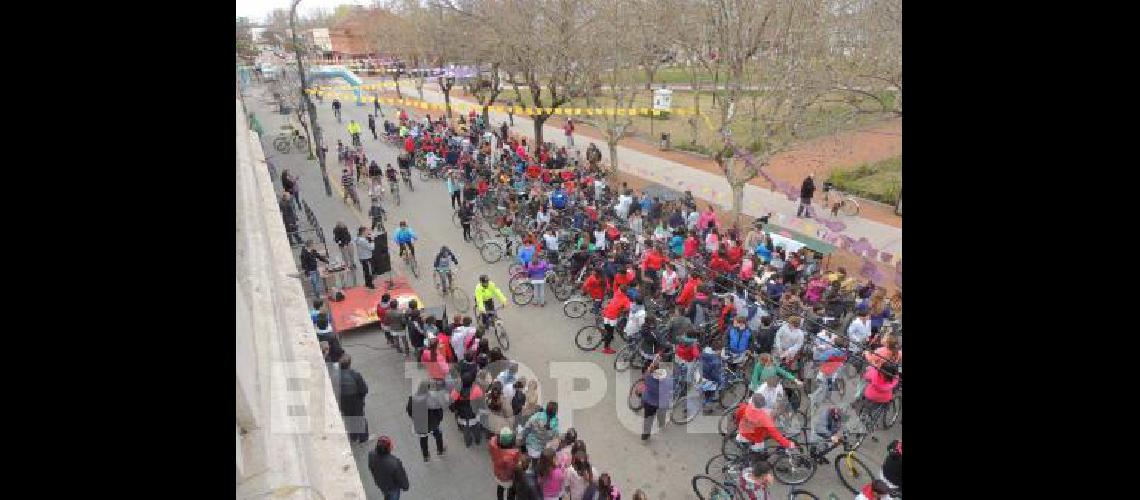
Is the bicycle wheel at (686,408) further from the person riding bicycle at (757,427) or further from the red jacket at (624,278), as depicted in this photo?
the red jacket at (624,278)

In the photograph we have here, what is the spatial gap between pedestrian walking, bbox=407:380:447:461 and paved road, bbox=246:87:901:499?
0.54m

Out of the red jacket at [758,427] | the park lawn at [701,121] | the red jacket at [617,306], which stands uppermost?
the park lawn at [701,121]

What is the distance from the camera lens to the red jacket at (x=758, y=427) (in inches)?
265

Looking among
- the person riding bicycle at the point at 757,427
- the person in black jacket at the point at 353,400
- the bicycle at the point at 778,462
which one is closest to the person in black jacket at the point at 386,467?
the person in black jacket at the point at 353,400

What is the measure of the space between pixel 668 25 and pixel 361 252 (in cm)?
976

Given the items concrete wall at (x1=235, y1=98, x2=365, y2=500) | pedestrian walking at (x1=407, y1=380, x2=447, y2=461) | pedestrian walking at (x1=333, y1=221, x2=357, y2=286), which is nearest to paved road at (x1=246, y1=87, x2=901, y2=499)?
pedestrian walking at (x1=407, y1=380, x2=447, y2=461)

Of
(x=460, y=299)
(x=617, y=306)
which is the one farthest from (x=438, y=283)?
(x=617, y=306)

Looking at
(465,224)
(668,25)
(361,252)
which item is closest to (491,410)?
(361,252)

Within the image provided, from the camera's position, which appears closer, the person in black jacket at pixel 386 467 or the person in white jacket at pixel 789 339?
the person in black jacket at pixel 386 467

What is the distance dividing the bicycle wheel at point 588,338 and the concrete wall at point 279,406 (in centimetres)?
570

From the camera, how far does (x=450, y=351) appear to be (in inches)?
348
